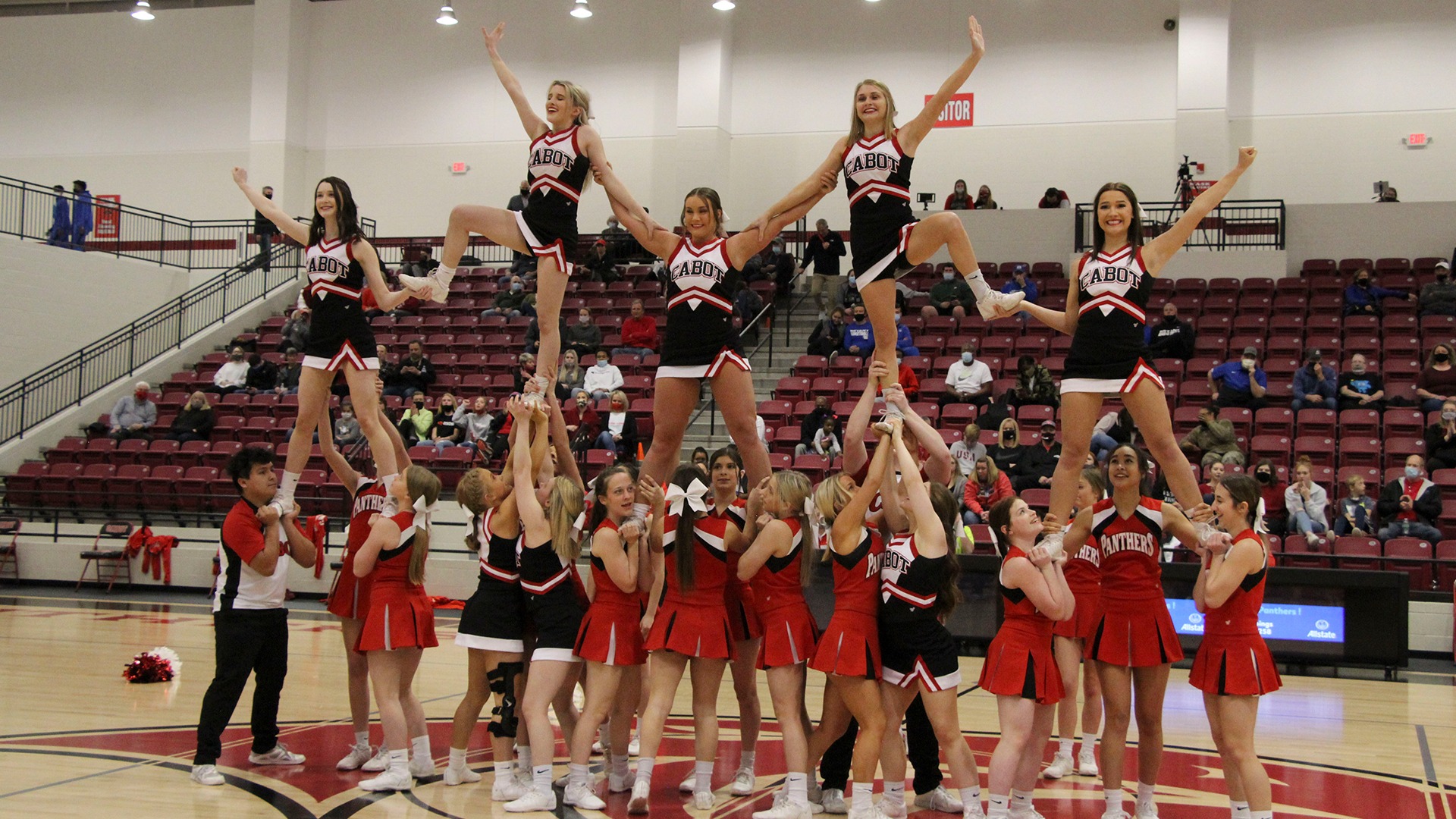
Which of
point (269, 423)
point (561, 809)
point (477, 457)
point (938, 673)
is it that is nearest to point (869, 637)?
point (938, 673)

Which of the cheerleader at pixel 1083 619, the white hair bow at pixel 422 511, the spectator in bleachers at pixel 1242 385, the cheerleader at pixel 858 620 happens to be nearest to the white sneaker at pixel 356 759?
the white hair bow at pixel 422 511

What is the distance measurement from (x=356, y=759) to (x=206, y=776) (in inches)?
27.9

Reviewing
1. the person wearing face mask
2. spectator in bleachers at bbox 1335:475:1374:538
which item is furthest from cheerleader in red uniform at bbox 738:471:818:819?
the person wearing face mask

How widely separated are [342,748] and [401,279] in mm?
2632

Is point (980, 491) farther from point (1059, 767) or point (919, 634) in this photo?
point (919, 634)

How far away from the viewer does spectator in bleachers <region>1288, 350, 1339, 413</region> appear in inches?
505

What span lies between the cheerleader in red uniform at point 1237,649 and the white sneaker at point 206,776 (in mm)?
4510

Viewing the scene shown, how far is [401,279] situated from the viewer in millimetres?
6340

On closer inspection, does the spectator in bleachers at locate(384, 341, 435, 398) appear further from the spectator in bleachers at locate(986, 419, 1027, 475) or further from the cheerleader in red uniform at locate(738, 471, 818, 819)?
the cheerleader in red uniform at locate(738, 471, 818, 819)

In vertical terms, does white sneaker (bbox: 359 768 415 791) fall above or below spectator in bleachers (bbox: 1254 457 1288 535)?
below

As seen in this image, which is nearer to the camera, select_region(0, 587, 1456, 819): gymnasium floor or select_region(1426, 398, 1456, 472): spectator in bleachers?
select_region(0, 587, 1456, 819): gymnasium floor

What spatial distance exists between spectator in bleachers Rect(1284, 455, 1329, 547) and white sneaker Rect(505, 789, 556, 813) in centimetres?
817

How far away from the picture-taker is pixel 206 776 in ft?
19.1

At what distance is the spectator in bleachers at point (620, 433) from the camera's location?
1298 cm
